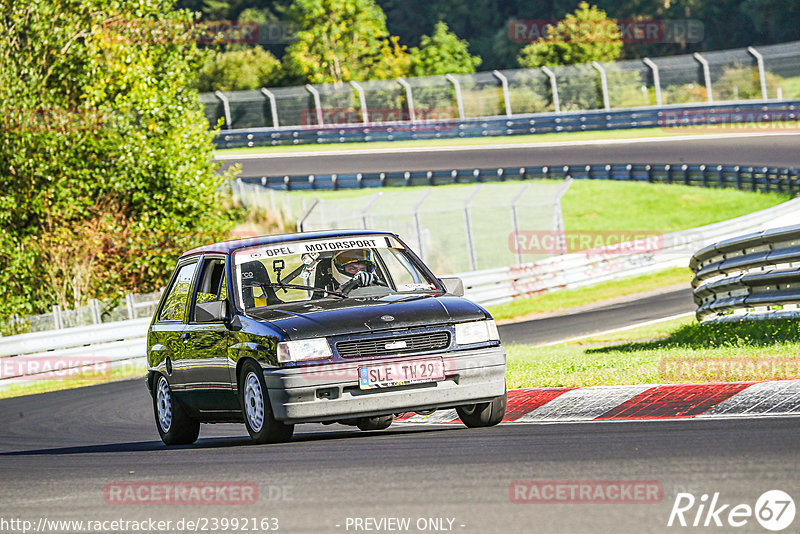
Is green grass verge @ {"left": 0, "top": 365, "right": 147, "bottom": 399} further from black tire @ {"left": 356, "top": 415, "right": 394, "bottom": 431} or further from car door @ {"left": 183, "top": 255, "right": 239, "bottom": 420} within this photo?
black tire @ {"left": 356, "top": 415, "right": 394, "bottom": 431}

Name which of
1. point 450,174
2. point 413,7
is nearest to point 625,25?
point 413,7

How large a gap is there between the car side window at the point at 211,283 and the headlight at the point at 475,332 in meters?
2.08

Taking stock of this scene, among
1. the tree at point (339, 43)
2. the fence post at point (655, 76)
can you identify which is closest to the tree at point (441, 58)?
the tree at point (339, 43)

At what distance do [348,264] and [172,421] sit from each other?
6.57 feet

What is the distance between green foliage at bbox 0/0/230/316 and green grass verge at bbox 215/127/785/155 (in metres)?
20.6

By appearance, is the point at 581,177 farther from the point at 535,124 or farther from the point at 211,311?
the point at 211,311

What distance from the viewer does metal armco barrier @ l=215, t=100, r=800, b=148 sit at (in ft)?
141

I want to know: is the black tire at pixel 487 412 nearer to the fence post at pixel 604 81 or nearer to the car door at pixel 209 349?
the car door at pixel 209 349

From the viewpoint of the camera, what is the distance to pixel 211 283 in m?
9.81

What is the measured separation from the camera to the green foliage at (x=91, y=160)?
26.1 meters

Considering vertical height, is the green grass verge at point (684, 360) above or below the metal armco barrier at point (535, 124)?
above

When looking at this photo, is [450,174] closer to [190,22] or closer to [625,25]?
[190,22]

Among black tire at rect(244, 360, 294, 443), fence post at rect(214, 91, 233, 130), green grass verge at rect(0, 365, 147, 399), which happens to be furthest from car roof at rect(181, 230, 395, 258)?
fence post at rect(214, 91, 233, 130)

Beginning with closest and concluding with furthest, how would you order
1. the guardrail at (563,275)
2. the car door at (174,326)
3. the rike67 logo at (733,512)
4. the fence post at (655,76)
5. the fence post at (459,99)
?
the rike67 logo at (733,512) → the car door at (174,326) → the guardrail at (563,275) → the fence post at (655,76) → the fence post at (459,99)
